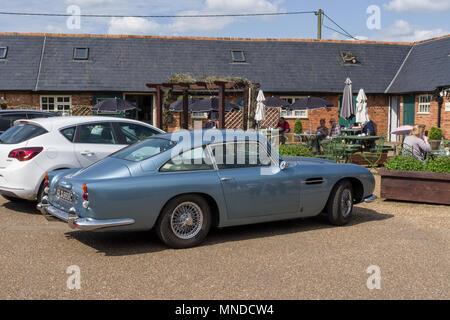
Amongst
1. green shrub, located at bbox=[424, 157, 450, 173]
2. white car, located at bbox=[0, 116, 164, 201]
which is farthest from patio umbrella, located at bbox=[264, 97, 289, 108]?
white car, located at bbox=[0, 116, 164, 201]

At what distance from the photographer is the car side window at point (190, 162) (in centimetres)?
614

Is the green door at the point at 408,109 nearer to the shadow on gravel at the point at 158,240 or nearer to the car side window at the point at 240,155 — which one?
the shadow on gravel at the point at 158,240

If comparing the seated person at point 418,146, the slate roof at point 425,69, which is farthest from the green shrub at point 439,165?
the slate roof at point 425,69

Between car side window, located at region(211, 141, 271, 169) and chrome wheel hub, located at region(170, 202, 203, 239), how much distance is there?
2.05ft

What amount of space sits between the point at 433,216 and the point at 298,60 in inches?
850

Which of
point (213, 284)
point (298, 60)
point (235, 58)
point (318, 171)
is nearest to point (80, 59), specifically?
point (235, 58)

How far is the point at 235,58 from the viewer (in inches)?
1113

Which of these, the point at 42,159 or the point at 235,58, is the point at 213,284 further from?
the point at 235,58

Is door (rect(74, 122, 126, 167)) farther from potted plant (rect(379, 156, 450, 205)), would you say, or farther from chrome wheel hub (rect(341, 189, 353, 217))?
potted plant (rect(379, 156, 450, 205))

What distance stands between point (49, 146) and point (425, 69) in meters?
22.4

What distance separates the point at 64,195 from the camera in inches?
239

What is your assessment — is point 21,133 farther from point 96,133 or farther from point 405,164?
point 405,164

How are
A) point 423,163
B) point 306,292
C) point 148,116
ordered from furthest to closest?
point 148,116 < point 423,163 < point 306,292

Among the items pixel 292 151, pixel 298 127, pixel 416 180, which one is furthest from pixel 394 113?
pixel 416 180
